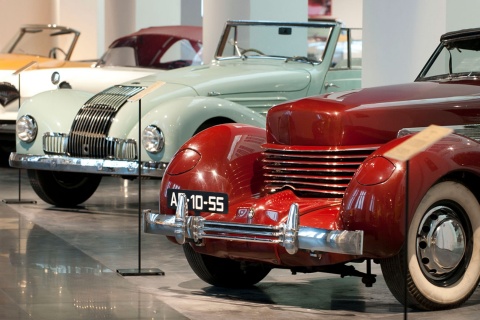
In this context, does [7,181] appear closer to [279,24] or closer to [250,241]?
[279,24]

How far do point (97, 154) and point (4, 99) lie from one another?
4327mm

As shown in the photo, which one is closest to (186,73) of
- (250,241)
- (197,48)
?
(197,48)

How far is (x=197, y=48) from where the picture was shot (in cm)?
1364

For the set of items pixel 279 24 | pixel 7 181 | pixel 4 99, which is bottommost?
pixel 7 181

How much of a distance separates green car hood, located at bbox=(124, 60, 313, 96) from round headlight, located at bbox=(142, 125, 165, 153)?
1050 millimetres

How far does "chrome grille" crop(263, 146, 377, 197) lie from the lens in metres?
6.20

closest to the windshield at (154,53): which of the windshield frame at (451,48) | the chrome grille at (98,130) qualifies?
the chrome grille at (98,130)

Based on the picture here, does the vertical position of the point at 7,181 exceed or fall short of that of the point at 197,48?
it falls short

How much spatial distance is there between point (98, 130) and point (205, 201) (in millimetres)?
3670

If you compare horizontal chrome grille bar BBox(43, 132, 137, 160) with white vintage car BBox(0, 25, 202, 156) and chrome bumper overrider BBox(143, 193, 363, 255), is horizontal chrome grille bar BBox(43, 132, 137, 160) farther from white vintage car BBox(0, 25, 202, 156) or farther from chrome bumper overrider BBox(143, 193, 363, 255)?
chrome bumper overrider BBox(143, 193, 363, 255)

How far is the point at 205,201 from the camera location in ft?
20.9

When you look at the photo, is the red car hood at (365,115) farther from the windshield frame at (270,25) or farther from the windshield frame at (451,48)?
the windshield frame at (270,25)

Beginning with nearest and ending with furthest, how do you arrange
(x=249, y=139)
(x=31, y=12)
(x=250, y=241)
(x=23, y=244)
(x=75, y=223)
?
(x=250, y=241) < (x=249, y=139) < (x=23, y=244) < (x=75, y=223) < (x=31, y=12)

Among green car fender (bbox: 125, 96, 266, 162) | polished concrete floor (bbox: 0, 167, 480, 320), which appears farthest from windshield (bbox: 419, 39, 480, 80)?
green car fender (bbox: 125, 96, 266, 162)
